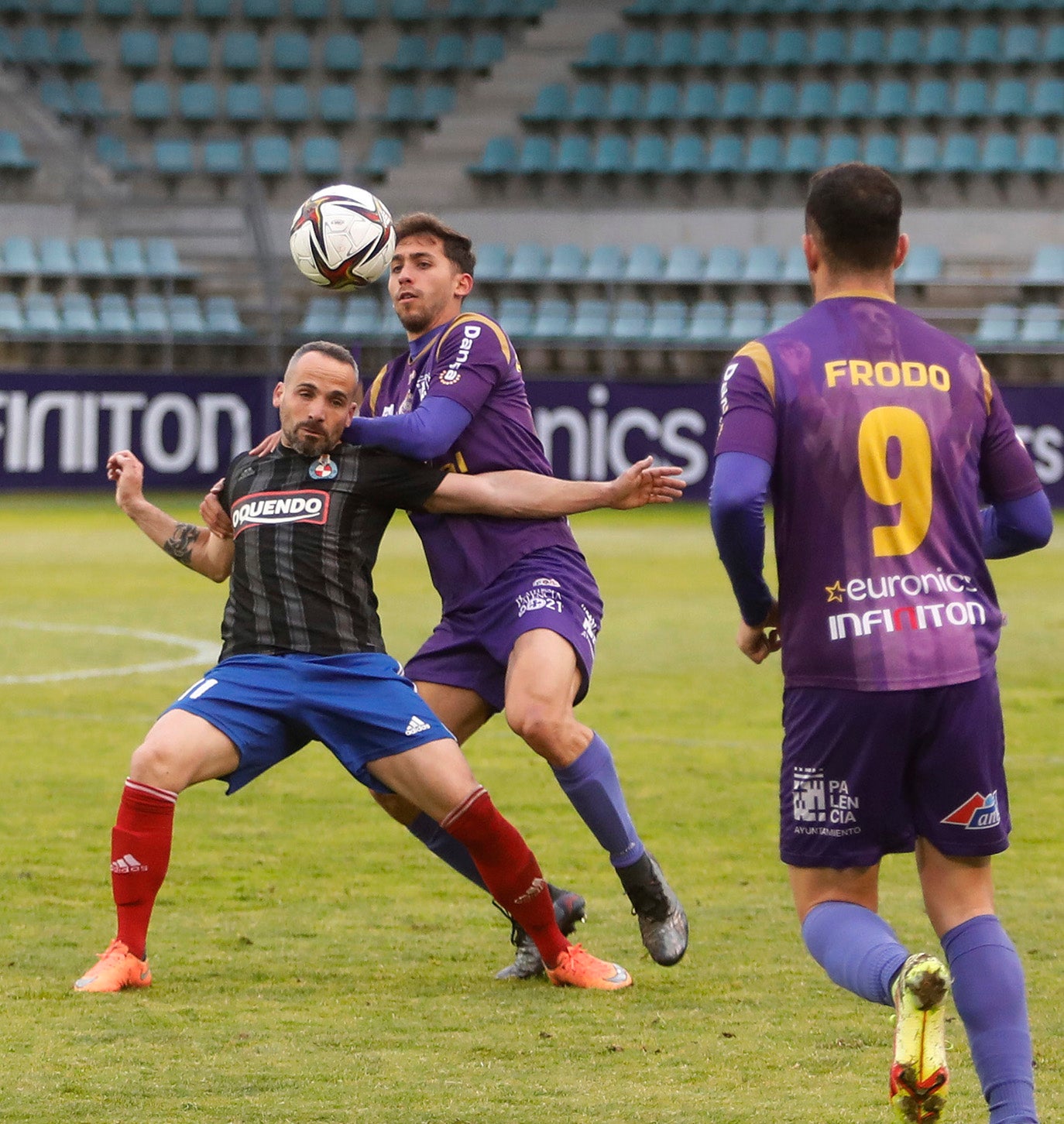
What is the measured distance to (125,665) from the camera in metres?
10.4

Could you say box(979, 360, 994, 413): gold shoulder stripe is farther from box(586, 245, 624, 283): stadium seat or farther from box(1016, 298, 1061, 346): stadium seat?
box(586, 245, 624, 283): stadium seat

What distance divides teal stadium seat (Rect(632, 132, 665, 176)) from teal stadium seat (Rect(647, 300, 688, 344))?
268cm

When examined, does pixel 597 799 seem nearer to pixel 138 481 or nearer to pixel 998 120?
pixel 138 481

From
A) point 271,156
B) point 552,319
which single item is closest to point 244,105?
point 271,156

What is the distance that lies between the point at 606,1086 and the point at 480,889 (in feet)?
6.75

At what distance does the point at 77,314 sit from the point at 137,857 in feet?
61.9

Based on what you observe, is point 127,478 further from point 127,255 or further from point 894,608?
point 127,255

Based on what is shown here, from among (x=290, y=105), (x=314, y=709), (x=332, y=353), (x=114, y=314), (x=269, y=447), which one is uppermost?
(x=290, y=105)

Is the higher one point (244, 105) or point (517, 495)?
point (244, 105)

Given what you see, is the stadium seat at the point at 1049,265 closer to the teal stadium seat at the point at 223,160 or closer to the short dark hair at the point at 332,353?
the teal stadium seat at the point at 223,160

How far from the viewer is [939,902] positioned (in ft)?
11.3

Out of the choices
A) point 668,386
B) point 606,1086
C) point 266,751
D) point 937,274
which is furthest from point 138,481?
point 937,274

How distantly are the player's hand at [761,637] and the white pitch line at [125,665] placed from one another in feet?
22.6

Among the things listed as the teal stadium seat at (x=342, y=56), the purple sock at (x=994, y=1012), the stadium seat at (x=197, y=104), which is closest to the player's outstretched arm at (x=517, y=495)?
the purple sock at (x=994, y=1012)
